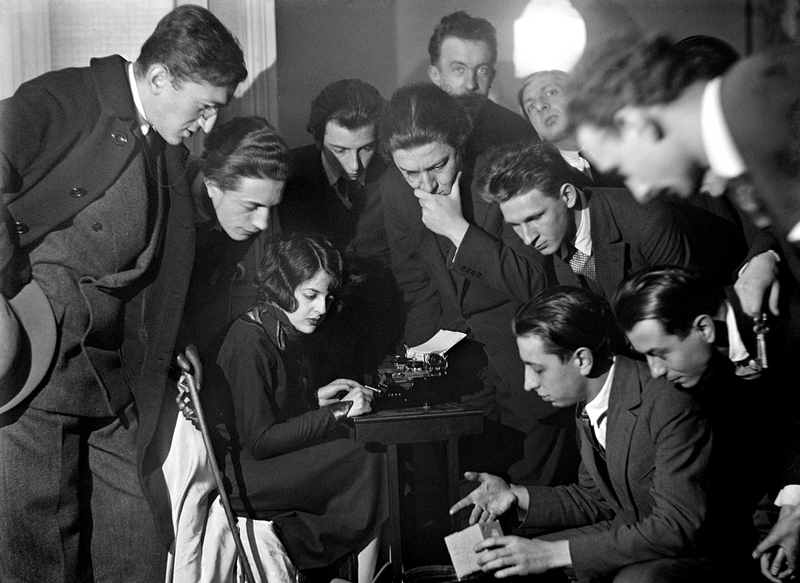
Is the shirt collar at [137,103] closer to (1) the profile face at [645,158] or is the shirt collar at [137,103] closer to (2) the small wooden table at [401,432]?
(2) the small wooden table at [401,432]

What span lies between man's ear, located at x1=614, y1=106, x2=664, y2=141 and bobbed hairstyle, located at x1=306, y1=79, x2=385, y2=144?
84 cm

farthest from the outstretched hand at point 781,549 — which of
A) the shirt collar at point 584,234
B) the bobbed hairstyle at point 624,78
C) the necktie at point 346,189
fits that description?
the necktie at point 346,189

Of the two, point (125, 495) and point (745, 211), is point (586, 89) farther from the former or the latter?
point (125, 495)

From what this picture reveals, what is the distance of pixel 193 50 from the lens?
111 inches

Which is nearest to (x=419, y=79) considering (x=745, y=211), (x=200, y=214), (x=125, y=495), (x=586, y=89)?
(x=586, y=89)

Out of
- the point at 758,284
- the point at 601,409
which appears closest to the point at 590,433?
the point at 601,409

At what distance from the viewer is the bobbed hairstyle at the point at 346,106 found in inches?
116

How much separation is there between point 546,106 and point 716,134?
605 mm

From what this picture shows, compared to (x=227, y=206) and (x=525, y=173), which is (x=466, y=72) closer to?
(x=525, y=173)

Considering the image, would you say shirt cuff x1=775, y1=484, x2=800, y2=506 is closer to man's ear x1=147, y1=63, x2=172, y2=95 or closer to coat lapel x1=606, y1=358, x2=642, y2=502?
coat lapel x1=606, y1=358, x2=642, y2=502

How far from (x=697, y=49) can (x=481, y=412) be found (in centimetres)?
133

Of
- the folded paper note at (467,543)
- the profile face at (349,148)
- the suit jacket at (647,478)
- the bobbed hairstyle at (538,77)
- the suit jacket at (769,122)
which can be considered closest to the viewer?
the suit jacket at (769,122)

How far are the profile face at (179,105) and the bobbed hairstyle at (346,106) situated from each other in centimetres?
31

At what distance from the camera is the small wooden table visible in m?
2.92
